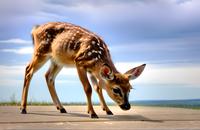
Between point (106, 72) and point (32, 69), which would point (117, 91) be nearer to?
point (106, 72)

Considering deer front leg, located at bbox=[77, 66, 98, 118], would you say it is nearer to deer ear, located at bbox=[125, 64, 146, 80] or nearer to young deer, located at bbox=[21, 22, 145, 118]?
young deer, located at bbox=[21, 22, 145, 118]

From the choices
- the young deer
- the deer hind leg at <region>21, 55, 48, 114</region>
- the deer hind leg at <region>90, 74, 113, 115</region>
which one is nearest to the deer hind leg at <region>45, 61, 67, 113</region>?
the young deer

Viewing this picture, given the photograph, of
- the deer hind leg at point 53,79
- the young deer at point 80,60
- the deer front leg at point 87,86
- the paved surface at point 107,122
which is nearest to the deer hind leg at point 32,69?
the young deer at point 80,60

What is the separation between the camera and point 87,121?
8805mm

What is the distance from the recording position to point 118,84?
9.34 m

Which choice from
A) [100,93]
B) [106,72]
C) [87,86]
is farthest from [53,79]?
[106,72]

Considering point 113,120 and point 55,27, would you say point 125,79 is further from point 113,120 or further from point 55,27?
point 55,27

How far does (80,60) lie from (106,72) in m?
0.81

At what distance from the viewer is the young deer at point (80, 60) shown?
938 cm

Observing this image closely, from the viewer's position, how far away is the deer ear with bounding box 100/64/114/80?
926cm

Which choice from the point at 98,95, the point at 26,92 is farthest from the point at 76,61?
the point at 26,92

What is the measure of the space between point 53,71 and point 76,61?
1.97 meters

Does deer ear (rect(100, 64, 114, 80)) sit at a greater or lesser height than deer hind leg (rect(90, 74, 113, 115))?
greater

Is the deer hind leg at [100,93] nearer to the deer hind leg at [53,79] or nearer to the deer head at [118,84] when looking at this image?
the deer head at [118,84]
